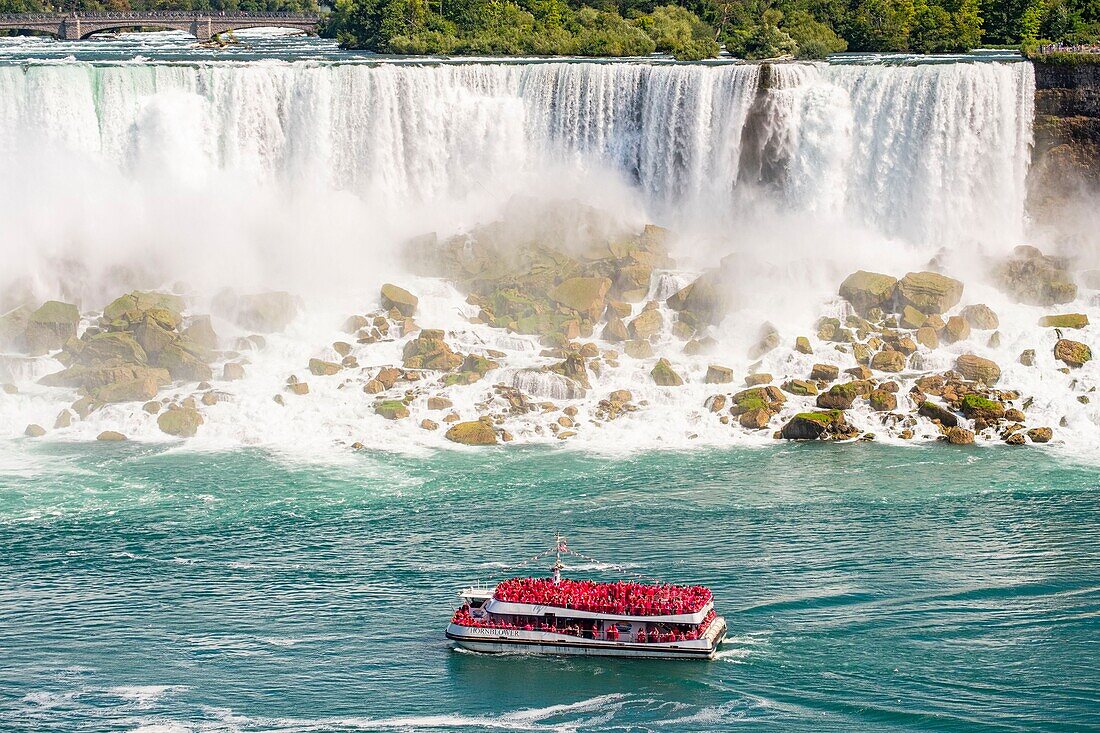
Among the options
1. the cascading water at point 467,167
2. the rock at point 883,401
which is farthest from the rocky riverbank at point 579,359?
the cascading water at point 467,167

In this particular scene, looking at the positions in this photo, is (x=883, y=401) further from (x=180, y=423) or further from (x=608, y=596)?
(x=180, y=423)

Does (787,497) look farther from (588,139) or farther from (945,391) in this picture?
(588,139)

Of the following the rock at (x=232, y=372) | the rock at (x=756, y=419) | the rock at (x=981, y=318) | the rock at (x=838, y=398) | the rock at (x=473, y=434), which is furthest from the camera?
the rock at (x=981, y=318)

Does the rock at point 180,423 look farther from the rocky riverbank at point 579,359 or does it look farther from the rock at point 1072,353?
the rock at point 1072,353

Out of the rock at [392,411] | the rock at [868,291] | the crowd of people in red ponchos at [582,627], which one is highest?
the rock at [868,291]

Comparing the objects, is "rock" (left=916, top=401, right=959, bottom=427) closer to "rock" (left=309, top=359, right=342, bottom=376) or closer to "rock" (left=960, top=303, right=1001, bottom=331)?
"rock" (left=960, top=303, right=1001, bottom=331)
